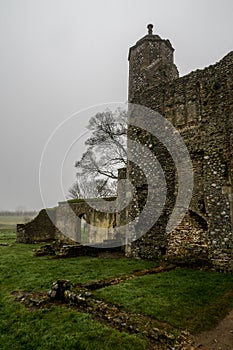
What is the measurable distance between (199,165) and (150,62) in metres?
7.78

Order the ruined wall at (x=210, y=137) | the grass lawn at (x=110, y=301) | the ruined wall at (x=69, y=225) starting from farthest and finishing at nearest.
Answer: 1. the ruined wall at (x=69, y=225)
2. the ruined wall at (x=210, y=137)
3. the grass lawn at (x=110, y=301)

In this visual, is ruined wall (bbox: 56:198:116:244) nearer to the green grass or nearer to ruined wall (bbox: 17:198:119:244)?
ruined wall (bbox: 17:198:119:244)

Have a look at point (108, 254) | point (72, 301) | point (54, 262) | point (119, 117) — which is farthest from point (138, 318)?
point (119, 117)

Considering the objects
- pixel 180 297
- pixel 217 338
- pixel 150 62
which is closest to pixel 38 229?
pixel 150 62

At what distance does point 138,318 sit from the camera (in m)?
5.80

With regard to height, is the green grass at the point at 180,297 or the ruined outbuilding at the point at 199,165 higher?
the ruined outbuilding at the point at 199,165

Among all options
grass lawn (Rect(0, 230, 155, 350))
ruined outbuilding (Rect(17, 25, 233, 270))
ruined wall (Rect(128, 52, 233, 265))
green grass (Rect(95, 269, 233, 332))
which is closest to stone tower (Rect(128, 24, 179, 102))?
ruined outbuilding (Rect(17, 25, 233, 270))

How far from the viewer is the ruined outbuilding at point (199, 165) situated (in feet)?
33.7

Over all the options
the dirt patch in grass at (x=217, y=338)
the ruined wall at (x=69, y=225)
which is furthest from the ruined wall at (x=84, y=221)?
the dirt patch in grass at (x=217, y=338)

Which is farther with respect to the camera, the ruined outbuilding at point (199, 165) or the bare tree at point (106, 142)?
the bare tree at point (106, 142)

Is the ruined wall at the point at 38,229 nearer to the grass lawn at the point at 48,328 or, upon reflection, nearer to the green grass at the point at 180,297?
the grass lawn at the point at 48,328

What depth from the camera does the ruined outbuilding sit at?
33.7 feet

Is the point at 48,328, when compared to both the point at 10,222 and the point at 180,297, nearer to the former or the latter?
the point at 180,297

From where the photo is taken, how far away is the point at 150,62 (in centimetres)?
1586
